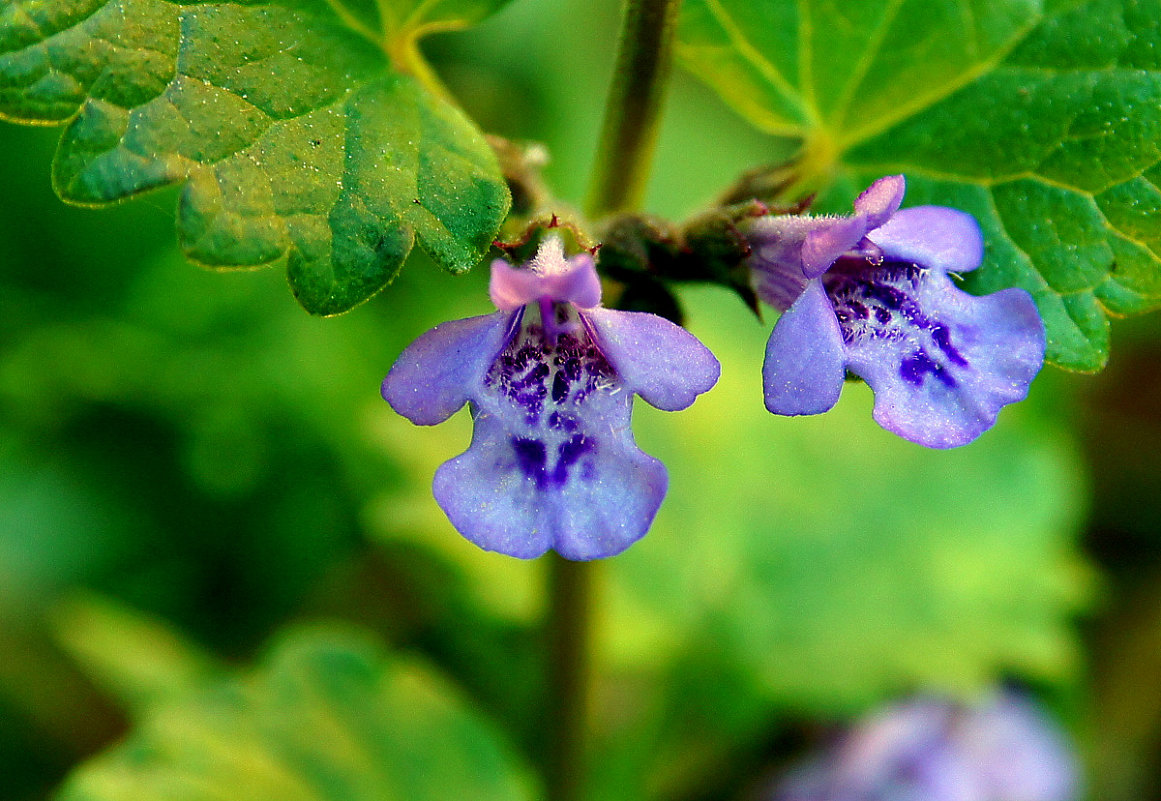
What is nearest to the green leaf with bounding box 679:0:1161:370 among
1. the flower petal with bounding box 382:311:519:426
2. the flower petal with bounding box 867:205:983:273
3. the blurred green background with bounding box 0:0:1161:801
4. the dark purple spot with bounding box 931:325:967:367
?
the flower petal with bounding box 867:205:983:273

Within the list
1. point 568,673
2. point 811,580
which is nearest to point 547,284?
point 568,673

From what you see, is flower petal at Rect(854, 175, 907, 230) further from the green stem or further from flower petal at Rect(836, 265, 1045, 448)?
the green stem

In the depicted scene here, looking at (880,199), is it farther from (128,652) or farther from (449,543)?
(128,652)

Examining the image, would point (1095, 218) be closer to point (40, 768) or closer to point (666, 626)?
point (666, 626)

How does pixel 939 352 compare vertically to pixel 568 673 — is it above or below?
below

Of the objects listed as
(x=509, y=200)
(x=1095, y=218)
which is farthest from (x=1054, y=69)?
(x=509, y=200)

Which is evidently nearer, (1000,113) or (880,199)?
(880,199)
